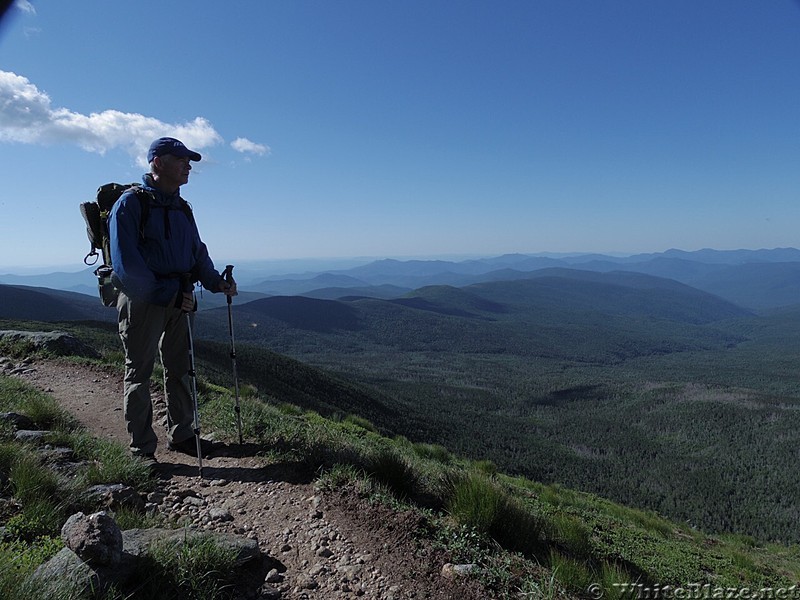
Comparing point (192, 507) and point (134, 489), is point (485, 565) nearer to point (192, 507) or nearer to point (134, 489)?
point (192, 507)

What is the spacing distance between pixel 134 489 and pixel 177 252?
7.99ft

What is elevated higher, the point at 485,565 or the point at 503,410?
the point at 485,565

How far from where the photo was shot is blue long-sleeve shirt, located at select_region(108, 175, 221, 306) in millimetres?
4184

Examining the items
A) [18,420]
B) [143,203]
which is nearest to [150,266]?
[143,203]

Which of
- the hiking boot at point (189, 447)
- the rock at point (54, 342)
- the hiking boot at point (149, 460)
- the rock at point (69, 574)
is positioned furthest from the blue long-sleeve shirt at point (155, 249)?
the rock at point (54, 342)

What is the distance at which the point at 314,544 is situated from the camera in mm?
3410

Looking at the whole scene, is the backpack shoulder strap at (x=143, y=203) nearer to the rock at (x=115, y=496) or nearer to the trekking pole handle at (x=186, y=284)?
the trekking pole handle at (x=186, y=284)

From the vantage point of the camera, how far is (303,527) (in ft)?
11.9

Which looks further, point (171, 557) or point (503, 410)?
point (503, 410)

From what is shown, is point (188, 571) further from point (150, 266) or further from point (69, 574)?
point (150, 266)

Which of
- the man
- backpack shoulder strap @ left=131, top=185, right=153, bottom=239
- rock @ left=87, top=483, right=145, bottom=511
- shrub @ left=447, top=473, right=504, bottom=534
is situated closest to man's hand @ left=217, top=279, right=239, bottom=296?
the man

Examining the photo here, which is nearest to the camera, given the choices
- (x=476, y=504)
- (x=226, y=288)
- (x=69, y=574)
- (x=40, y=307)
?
(x=69, y=574)

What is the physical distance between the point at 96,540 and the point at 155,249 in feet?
10.2

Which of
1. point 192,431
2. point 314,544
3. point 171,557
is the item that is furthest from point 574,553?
point 192,431
